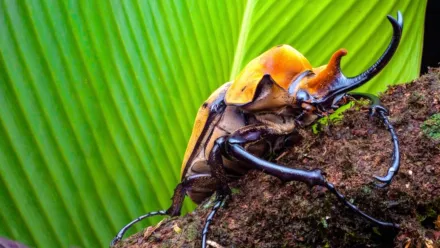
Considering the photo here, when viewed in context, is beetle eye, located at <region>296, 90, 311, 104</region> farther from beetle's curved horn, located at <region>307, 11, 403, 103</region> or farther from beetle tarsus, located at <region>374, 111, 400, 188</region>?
beetle tarsus, located at <region>374, 111, 400, 188</region>

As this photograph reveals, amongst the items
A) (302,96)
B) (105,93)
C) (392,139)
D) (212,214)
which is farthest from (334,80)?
(105,93)

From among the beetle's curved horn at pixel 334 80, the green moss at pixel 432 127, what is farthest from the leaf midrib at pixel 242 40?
the green moss at pixel 432 127

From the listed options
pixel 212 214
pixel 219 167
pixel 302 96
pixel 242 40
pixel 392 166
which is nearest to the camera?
pixel 392 166

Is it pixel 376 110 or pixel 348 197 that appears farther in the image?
pixel 376 110

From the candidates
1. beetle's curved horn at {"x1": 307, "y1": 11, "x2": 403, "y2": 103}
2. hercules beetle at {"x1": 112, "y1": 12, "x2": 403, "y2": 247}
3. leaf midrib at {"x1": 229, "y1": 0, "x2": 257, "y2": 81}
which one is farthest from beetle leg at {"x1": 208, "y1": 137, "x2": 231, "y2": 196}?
leaf midrib at {"x1": 229, "y1": 0, "x2": 257, "y2": 81}

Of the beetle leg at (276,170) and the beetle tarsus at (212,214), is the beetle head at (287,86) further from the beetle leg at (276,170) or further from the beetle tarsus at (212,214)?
the beetle tarsus at (212,214)

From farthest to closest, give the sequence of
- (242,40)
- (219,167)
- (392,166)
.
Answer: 1. (242,40)
2. (219,167)
3. (392,166)

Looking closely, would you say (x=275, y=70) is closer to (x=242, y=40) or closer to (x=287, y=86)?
(x=287, y=86)
